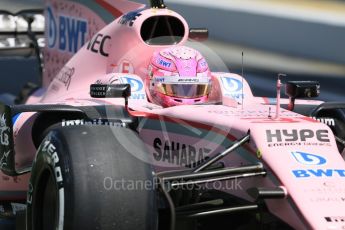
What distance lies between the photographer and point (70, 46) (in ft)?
28.1

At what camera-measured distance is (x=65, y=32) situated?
8664 mm

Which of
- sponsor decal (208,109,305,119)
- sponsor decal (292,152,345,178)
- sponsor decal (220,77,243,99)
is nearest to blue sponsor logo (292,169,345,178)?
sponsor decal (292,152,345,178)

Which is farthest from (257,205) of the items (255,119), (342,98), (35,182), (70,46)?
(342,98)

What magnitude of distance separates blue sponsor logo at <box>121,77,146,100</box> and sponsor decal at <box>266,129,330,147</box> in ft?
5.31

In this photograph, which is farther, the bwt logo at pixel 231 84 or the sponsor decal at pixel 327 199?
the bwt logo at pixel 231 84

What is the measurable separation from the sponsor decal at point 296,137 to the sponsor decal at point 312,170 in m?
0.10

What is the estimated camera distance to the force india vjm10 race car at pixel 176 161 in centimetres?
485

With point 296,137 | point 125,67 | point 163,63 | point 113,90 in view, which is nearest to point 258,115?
point 296,137

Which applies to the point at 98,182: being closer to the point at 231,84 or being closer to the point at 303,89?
the point at 303,89

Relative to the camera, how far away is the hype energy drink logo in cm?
842

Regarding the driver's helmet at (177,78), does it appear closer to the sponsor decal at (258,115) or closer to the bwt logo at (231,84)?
the bwt logo at (231,84)

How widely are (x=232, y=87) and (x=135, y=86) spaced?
0.70 meters

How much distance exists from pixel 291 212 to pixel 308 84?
1.41m

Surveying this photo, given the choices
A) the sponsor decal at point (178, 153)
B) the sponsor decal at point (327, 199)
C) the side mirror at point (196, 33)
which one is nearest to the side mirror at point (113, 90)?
the sponsor decal at point (178, 153)
